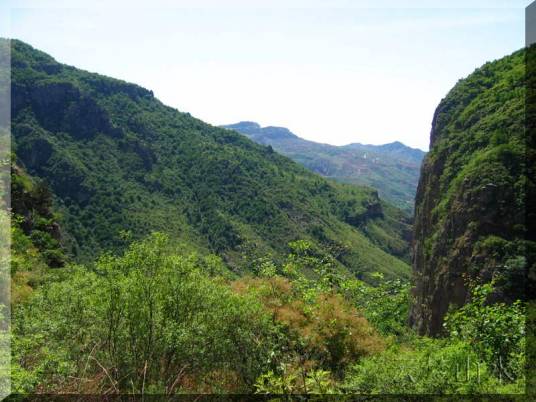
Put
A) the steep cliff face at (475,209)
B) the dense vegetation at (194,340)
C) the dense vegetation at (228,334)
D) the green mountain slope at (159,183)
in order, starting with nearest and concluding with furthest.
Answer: the dense vegetation at (228,334) < the dense vegetation at (194,340) < the steep cliff face at (475,209) < the green mountain slope at (159,183)

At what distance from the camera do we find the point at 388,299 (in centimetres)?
2402

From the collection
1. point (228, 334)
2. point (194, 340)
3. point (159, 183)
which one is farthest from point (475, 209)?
point (159, 183)

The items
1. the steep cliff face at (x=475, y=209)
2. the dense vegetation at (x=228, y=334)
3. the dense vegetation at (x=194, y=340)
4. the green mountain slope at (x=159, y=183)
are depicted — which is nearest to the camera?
the dense vegetation at (x=228, y=334)

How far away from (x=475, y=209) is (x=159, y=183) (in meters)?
118

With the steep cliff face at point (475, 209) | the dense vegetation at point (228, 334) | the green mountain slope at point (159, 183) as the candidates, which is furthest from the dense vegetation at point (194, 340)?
the green mountain slope at point (159, 183)

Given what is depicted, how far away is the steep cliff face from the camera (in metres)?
31.7

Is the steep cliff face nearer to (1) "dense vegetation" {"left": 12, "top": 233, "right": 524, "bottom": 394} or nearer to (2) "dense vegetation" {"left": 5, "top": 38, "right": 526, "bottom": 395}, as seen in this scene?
(2) "dense vegetation" {"left": 5, "top": 38, "right": 526, "bottom": 395}

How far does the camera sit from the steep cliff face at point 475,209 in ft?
104

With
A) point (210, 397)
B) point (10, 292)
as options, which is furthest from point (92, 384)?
point (10, 292)

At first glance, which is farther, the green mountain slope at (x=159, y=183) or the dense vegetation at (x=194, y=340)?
the green mountain slope at (x=159, y=183)

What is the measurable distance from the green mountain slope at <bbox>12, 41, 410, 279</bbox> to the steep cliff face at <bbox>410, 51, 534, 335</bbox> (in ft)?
169

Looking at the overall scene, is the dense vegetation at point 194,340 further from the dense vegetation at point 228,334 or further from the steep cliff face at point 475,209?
the steep cliff face at point 475,209

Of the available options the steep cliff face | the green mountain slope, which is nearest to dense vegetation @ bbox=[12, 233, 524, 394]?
the steep cliff face

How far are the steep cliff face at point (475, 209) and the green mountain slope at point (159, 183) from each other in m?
51.4
